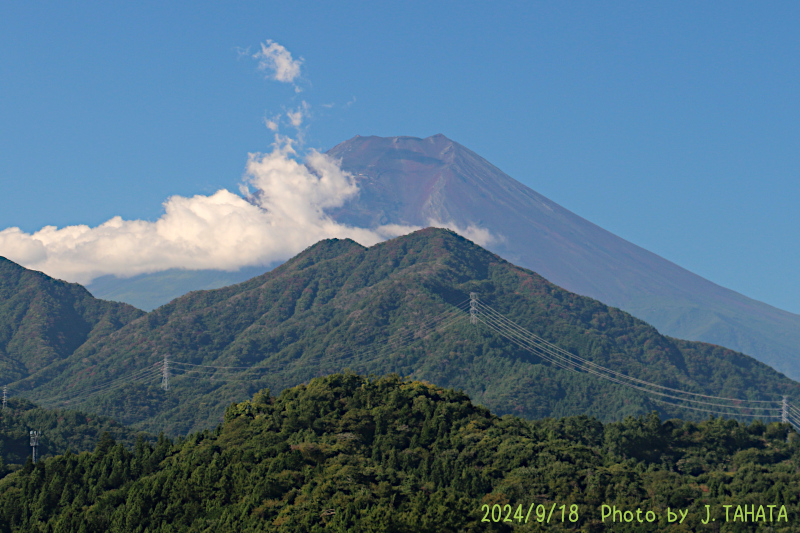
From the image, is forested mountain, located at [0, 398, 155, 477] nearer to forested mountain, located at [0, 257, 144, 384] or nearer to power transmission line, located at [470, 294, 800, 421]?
forested mountain, located at [0, 257, 144, 384]

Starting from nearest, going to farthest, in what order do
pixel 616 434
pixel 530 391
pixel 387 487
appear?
1. pixel 387 487
2. pixel 616 434
3. pixel 530 391

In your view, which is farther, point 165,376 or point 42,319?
point 42,319

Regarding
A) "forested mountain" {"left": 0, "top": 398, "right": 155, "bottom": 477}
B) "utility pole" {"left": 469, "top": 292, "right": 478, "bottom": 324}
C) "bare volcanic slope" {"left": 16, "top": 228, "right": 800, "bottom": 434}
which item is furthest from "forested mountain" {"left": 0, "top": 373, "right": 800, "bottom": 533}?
"utility pole" {"left": 469, "top": 292, "right": 478, "bottom": 324}

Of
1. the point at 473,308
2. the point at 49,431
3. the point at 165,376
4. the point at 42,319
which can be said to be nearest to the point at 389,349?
the point at 473,308

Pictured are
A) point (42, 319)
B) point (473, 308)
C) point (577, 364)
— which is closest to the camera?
point (577, 364)

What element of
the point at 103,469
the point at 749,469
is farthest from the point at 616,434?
the point at 103,469

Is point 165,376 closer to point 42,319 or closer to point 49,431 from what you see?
point 42,319

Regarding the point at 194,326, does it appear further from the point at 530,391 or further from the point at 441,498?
the point at 441,498
